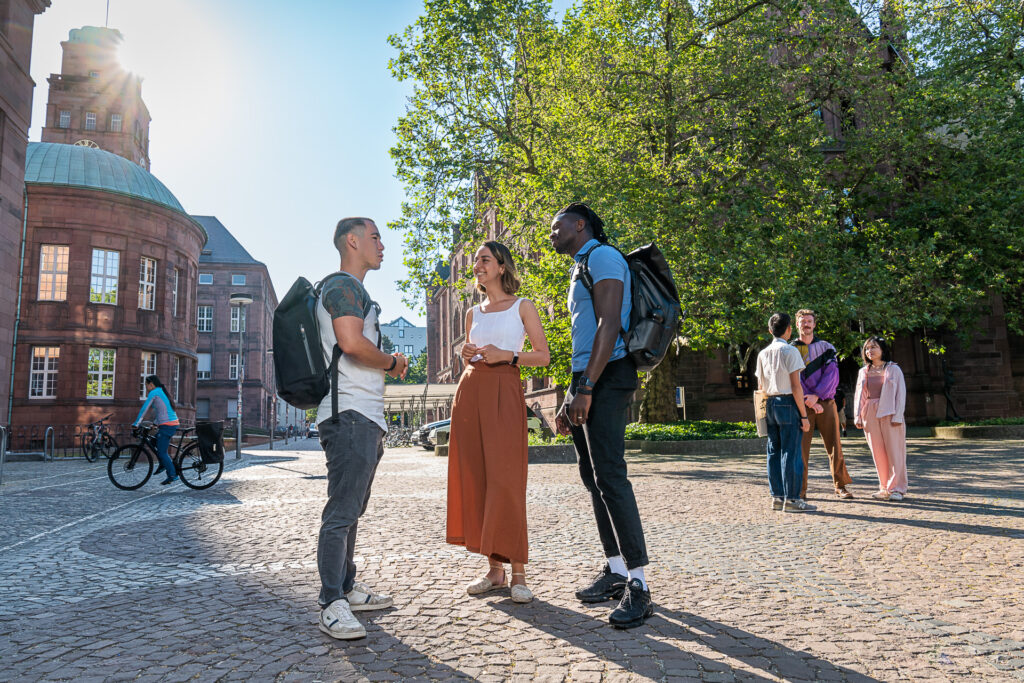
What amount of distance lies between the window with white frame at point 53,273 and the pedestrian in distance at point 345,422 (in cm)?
3224

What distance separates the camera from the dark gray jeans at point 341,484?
3.33 meters

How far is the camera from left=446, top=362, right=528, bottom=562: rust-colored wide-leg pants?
386 centimetres

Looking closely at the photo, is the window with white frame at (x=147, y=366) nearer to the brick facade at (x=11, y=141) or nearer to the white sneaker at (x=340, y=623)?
the brick facade at (x=11, y=141)

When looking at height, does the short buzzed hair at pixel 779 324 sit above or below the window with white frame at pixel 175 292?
below

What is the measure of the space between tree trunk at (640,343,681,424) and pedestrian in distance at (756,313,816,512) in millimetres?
12890

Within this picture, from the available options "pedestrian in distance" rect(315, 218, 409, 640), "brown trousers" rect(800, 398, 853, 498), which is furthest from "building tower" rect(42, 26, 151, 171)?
"pedestrian in distance" rect(315, 218, 409, 640)

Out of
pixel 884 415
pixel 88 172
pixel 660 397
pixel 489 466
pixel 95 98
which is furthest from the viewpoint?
pixel 95 98

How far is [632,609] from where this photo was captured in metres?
3.43

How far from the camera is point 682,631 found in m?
3.31

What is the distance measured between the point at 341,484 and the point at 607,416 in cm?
138

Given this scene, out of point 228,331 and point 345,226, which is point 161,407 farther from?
point 228,331

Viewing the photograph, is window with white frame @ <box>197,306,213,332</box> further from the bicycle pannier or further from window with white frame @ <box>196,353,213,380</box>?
the bicycle pannier

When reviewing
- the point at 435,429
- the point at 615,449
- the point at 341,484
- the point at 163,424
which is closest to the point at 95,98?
the point at 435,429

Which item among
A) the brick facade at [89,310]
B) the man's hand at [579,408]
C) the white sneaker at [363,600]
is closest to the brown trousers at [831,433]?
the man's hand at [579,408]
